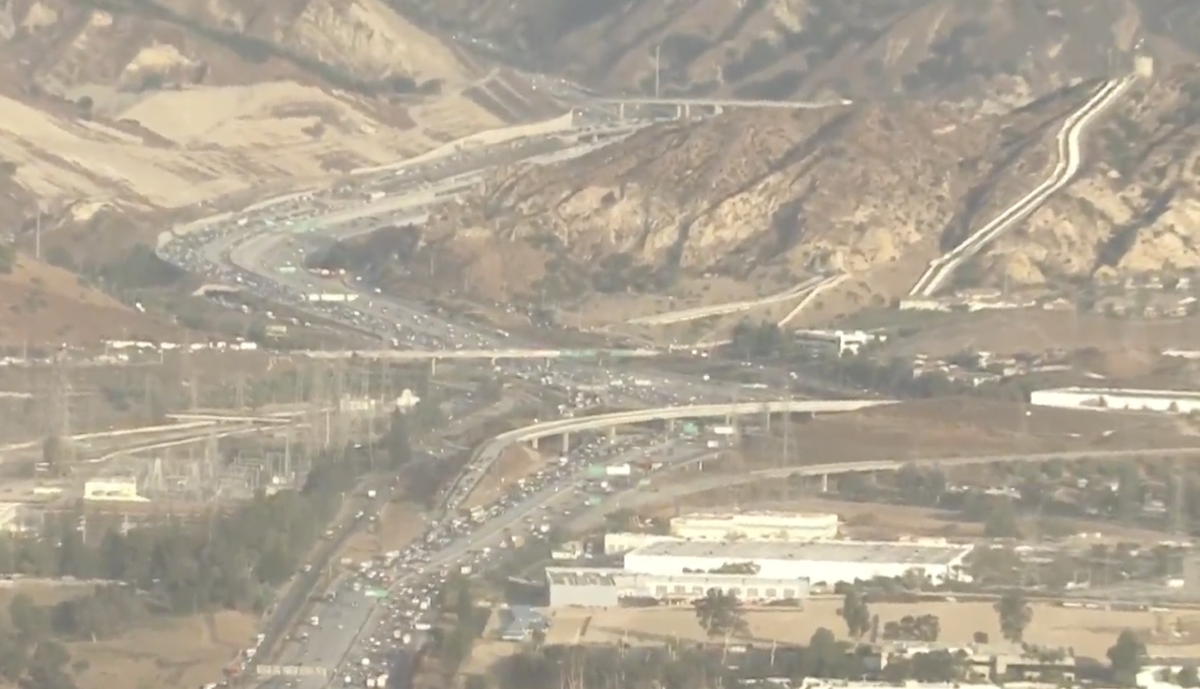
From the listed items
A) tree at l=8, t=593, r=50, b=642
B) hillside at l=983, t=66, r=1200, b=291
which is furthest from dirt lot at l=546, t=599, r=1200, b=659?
hillside at l=983, t=66, r=1200, b=291

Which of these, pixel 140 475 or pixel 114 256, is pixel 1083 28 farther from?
pixel 140 475

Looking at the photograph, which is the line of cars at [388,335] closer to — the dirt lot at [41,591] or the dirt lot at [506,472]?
the dirt lot at [506,472]

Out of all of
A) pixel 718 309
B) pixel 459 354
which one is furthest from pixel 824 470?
pixel 718 309

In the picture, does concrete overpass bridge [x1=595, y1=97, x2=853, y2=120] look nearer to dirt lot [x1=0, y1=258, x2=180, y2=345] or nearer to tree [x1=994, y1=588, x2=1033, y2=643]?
dirt lot [x1=0, y1=258, x2=180, y2=345]

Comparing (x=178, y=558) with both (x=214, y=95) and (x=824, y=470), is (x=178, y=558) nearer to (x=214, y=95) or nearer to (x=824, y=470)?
(x=824, y=470)

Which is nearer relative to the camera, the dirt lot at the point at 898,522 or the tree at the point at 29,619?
the tree at the point at 29,619

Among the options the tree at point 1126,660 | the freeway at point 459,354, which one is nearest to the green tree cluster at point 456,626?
the tree at point 1126,660
